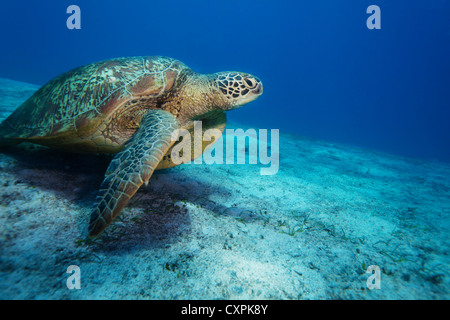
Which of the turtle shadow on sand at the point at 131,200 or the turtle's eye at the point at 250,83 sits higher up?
the turtle's eye at the point at 250,83

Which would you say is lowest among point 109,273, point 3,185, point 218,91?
point 109,273

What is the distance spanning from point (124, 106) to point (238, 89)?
65.7 inches

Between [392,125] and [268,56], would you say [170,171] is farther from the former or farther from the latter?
[268,56]

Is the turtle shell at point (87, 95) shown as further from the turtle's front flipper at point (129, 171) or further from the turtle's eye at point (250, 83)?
the turtle's eye at point (250, 83)

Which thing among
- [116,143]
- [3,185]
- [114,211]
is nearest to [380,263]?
[114,211]

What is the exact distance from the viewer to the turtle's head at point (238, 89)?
2.75 meters

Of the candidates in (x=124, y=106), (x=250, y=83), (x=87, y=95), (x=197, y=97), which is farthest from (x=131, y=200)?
(x=250, y=83)

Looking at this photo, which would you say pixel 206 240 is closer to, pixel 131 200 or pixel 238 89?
pixel 131 200

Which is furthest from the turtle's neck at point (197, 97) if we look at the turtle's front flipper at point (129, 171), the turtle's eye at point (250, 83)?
the turtle's front flipper at point (129, 171)

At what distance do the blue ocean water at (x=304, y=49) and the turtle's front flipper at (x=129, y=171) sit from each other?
60685 mm

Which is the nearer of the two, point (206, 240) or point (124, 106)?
point (206, 240)

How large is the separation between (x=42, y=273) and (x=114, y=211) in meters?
0.58

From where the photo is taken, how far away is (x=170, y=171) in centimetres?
347

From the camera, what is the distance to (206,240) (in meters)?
1.86
